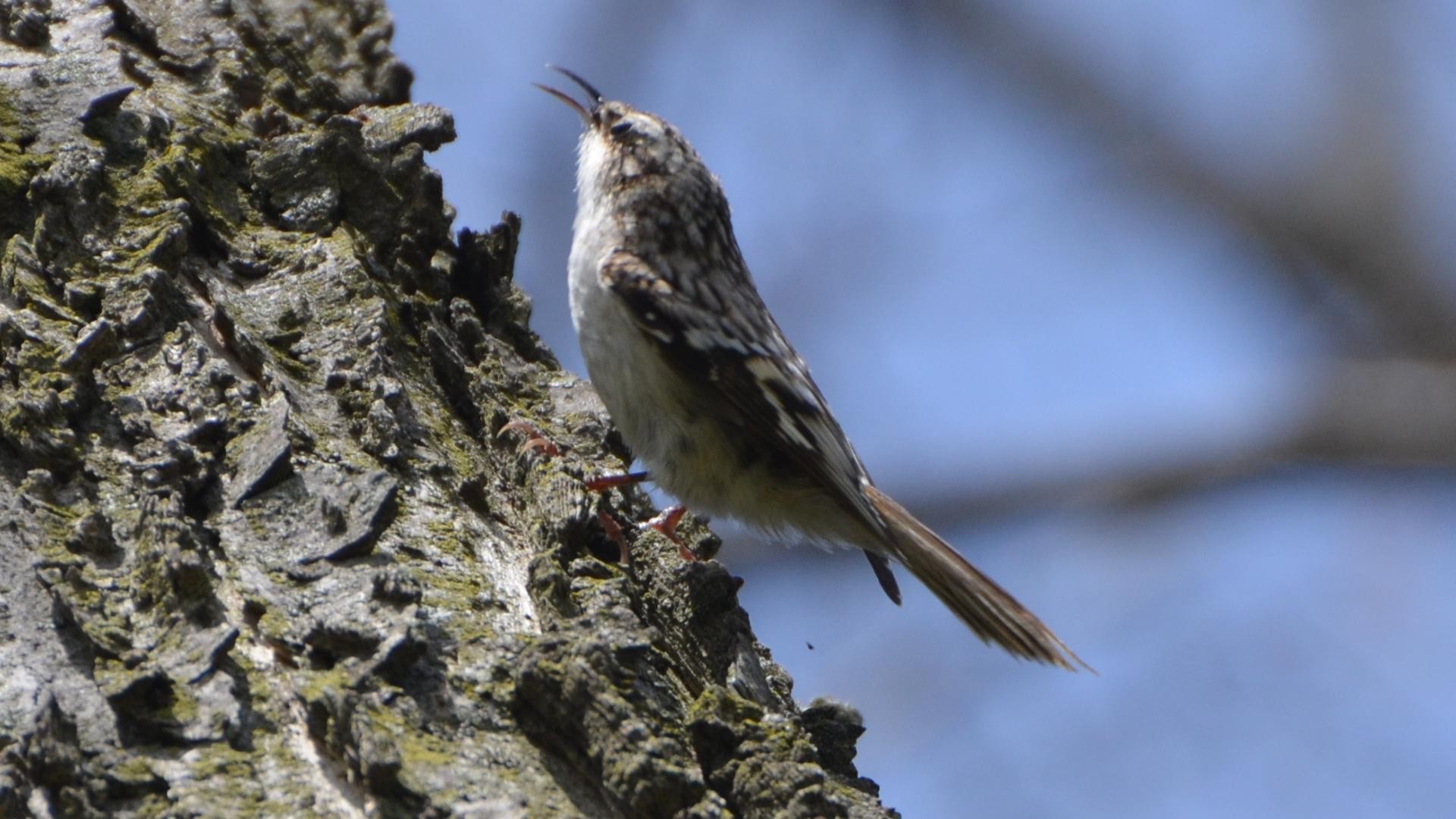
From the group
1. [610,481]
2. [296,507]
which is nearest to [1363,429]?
[610,481]

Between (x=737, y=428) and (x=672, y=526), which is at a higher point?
(x=737, y=428)

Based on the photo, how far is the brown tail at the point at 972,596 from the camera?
8.05ft

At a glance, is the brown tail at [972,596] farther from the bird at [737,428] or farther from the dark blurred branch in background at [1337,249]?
the dark blurred branch in background at [1337,249]

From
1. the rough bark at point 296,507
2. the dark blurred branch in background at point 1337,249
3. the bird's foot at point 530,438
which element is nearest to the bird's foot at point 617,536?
the rough bark at point 296,507

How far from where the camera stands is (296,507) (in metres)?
1.48

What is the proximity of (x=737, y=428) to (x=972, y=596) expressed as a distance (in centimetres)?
59

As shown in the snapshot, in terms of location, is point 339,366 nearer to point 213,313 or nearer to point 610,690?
point 213,313

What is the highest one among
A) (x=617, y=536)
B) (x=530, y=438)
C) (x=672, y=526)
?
(x=672, y=526)

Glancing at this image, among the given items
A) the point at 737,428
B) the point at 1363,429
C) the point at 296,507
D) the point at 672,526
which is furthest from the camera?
the point at 1363,429

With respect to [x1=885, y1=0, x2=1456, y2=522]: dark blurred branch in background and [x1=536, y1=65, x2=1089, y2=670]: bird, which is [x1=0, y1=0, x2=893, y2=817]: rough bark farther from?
[x1=885, y1=0, x2=1456, y2=522]: dark blurred branch in background

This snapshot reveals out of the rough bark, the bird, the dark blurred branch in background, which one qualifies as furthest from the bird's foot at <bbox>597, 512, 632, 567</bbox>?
the dark blurred branch in background

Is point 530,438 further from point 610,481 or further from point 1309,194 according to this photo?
point 1309,194

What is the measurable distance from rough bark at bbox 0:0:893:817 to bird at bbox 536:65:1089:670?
0.28m

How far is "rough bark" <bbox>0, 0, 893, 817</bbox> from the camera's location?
3.78 ft
